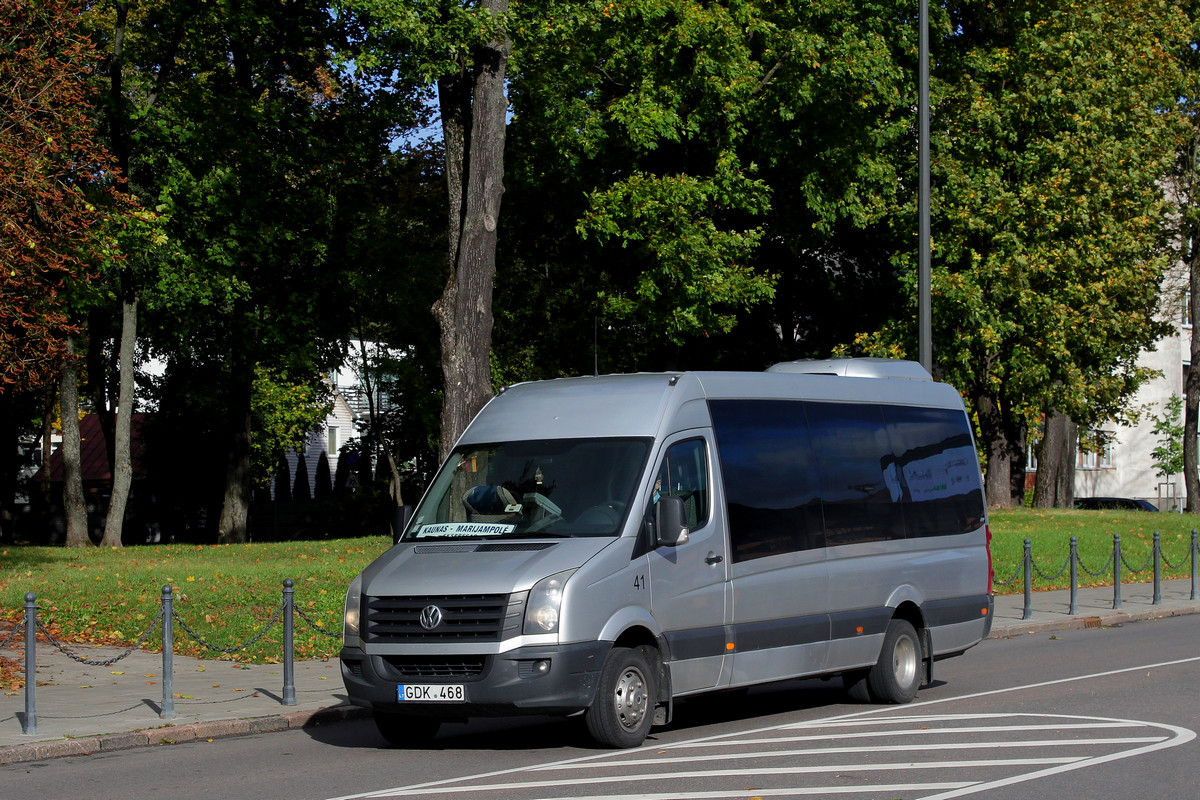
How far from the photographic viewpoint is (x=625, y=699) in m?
9.95

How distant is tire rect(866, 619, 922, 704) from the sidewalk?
180 inches

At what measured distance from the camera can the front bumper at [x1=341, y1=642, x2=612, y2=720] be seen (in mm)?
9422

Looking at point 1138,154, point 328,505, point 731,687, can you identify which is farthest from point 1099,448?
point 731,687

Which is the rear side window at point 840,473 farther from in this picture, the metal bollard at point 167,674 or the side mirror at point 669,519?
the metal bollard at point 167,674

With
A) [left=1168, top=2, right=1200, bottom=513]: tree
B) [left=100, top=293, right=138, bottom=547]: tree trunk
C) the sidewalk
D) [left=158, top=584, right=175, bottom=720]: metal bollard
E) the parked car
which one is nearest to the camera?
the sidewalk

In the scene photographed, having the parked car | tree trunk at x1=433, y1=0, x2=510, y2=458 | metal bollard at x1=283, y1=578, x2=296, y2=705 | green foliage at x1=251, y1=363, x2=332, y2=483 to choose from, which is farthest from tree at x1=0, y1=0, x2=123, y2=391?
the parked car

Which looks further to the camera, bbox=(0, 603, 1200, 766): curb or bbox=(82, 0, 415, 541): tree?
bbox=(82, 0, 415, 541): tree

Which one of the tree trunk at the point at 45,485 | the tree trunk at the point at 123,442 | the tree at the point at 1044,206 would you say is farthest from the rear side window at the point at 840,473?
the tree trunk at the point at 45,485

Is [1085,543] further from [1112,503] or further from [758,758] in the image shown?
[1112,503]

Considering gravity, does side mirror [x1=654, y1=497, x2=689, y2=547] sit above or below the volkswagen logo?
above

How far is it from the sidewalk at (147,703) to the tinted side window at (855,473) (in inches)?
178

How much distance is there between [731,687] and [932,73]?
2615cm

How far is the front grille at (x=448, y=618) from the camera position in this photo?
372 inches

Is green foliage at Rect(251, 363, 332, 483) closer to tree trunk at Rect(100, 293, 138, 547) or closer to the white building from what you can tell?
tree trunk at Rect(100, 293, 138, 547)
